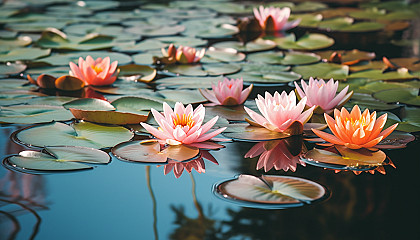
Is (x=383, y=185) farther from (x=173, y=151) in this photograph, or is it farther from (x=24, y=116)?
(x=24, y=116)

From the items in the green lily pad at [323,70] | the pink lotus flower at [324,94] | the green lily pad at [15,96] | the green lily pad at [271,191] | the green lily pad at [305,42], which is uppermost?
the green lily pad at [305,42]

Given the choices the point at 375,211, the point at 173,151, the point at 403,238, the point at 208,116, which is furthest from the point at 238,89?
the point at 403,238

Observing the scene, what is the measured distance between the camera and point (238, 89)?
2092 mm

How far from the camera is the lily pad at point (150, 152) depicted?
5.25 ft

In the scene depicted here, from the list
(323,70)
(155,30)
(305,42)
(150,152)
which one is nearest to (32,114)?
(150,152)

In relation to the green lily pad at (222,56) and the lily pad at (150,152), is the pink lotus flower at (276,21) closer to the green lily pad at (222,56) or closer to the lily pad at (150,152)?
the green lily pad at (222,56)

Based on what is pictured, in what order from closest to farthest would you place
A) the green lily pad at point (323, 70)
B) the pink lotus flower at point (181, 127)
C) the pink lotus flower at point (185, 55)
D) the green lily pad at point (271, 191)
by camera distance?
1. the green lily pad at point (271, 191)
2. the pink lotus flower at point (181, 127)
3. the green lily pad at point (323, 70)
4. the pink lotus flower at point (185, 55)

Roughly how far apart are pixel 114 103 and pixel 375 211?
1167 mm

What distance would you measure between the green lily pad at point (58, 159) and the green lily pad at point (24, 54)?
53.8 inches

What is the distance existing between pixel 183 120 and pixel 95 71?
0.86m

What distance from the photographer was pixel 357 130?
1.62m

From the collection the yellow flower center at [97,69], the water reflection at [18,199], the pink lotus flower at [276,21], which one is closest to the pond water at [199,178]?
the water reflection at [18,199]

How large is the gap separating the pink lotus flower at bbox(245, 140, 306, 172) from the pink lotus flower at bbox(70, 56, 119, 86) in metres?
0.93

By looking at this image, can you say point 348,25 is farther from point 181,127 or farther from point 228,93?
point 181,127
